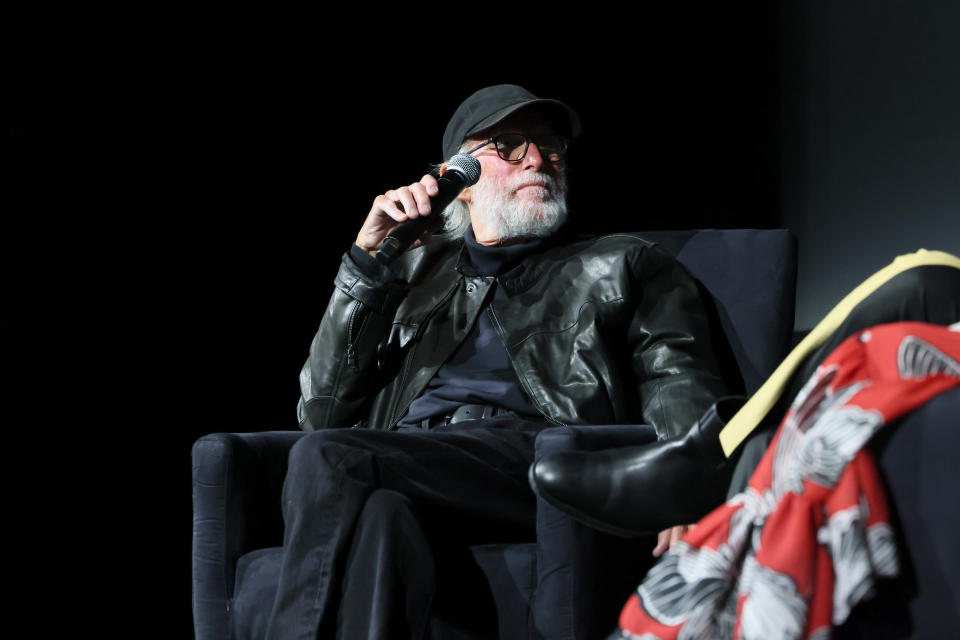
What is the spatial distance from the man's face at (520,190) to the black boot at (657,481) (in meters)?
1.17

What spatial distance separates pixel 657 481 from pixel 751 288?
3.62ft

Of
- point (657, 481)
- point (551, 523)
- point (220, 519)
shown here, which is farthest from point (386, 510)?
point (657, 481)

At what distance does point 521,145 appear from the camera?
229 cm

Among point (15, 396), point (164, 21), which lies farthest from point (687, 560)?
point (164, 21)

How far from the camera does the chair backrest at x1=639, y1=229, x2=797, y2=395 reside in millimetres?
2045

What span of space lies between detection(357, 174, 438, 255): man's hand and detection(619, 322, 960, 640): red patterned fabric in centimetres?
115

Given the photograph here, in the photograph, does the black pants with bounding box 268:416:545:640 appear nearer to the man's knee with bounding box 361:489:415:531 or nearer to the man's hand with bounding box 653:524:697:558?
the man's knee with bounding box 361:489:415:531

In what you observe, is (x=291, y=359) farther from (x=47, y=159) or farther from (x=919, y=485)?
(x=919, y=485)

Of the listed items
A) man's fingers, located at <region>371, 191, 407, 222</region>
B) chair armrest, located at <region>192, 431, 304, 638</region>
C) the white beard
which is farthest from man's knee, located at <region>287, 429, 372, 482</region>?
the white beard

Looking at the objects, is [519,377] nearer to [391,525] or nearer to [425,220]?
[425,220]

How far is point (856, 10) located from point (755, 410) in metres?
2.31

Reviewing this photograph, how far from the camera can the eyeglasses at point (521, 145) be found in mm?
2275

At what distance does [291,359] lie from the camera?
9.67ft

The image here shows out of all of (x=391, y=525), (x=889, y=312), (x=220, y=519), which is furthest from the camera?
(x=220, y=519)
